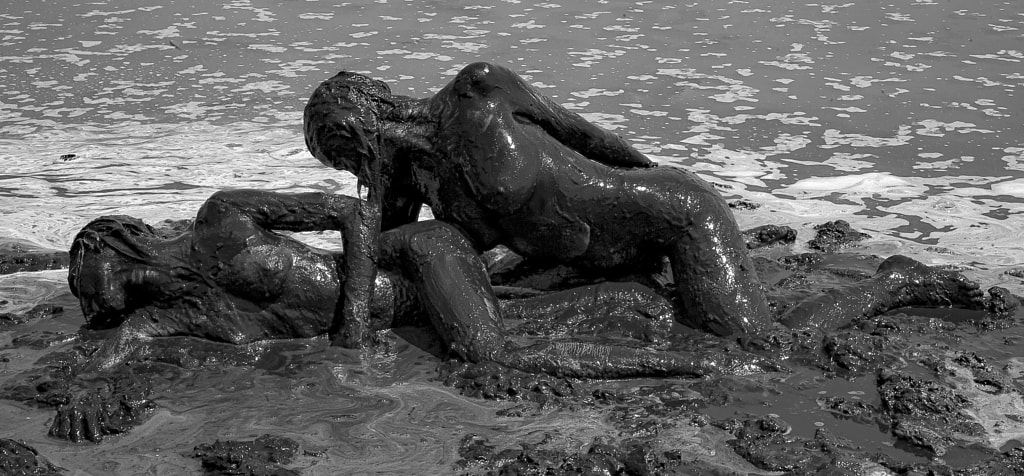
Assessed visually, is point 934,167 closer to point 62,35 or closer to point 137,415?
point 137,415

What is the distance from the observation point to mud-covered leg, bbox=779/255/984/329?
5.67 m

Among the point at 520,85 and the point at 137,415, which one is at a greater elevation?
the point at 520,85

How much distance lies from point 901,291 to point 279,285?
3.26 metres

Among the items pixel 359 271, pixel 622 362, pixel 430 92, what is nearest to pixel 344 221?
pixel 359 271

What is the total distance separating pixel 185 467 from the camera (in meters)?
4.29

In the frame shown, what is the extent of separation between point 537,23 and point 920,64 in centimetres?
496

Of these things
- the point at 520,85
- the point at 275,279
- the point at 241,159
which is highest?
the point at 520,85

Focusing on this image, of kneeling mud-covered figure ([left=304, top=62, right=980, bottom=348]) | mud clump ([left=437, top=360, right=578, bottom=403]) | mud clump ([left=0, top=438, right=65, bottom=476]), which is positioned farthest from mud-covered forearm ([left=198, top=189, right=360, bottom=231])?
mud clump ([left=0, top=438, right=65, bottom=476])

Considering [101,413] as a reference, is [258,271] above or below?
above

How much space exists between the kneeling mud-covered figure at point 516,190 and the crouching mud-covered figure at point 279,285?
0.11 m

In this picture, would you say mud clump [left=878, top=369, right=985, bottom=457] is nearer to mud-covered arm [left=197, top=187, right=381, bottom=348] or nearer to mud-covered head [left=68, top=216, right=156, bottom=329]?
mud-covered arm [left=197, top=187, right=381, bottom=348]

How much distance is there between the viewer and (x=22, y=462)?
421 cm

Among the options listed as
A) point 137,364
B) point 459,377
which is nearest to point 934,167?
point 459,377

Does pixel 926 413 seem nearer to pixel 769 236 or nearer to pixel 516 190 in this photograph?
pixel 516 190
